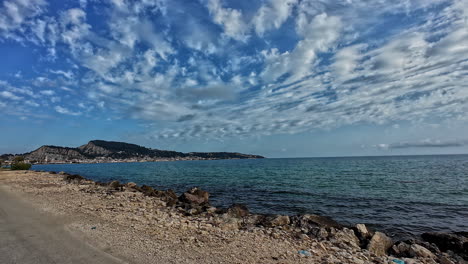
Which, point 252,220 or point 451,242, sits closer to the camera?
point 451,242

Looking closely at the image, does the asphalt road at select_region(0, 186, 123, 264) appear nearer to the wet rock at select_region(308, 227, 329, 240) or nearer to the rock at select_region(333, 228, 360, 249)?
the wet rock at select_region(308, 227, 329, 240)

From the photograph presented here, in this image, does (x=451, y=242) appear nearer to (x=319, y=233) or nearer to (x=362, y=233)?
(x=362, y=233)

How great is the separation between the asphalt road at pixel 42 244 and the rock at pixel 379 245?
29.0ft

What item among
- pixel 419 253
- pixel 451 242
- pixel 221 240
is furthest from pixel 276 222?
pixel 451 242

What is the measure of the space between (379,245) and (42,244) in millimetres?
12161

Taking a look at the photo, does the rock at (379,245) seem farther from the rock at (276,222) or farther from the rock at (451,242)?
the rock at (276,222)

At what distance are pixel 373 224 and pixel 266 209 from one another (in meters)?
7.28

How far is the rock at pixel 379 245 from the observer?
8586 mm

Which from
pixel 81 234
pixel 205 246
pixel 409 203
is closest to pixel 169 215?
pixel 81 234

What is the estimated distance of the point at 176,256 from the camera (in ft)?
22.6

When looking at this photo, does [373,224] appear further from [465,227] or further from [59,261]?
[59,261]

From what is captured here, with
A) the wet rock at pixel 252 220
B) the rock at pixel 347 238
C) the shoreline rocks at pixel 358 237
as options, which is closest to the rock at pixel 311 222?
the shoreline rocks at pixel 358 237

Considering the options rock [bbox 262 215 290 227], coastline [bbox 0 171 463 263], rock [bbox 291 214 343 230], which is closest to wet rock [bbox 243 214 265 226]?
coastline [bbox 0 171 463 263]

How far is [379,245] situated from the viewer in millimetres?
8906
